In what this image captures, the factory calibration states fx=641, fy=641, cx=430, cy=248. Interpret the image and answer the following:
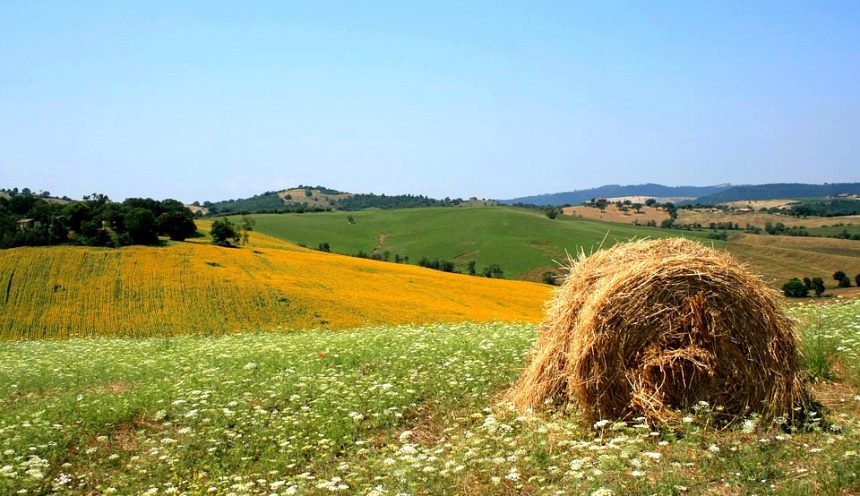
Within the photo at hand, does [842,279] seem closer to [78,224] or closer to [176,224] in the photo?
[176,224]

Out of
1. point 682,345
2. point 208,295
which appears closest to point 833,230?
point 208,295

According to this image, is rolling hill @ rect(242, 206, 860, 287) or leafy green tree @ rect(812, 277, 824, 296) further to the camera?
rolling hill @ rect(242, 206, 860, 287)

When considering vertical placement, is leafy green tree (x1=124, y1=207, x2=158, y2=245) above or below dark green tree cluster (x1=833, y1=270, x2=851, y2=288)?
above

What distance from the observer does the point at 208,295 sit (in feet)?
124

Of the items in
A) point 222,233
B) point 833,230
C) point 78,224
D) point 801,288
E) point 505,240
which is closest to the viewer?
point 801,288

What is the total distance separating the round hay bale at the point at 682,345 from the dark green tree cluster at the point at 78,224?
4902cm

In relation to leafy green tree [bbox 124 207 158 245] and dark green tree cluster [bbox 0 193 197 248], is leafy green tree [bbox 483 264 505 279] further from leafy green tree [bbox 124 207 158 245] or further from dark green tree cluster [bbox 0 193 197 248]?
leafy green tree [bbox 124 207 158 245]

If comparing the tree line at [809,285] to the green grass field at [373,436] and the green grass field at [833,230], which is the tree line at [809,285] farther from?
the green grass field at [833,230]

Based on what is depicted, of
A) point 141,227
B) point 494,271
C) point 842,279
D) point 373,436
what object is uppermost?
point 141,227

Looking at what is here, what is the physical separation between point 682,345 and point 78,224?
174 ft

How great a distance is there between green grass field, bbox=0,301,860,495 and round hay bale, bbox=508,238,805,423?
16.0 inches

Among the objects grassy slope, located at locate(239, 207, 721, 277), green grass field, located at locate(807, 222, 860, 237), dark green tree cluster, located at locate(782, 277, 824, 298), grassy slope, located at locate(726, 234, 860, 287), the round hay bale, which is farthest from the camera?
green grass field, located at locate(807, 222, 860, 237)

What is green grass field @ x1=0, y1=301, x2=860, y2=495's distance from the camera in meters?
6.31

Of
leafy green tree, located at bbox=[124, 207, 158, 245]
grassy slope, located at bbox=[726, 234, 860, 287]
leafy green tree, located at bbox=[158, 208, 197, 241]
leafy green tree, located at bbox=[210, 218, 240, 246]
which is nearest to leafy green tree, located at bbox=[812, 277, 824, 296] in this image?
grassy slope, located at bbox=[726, 234, 860, 287]
